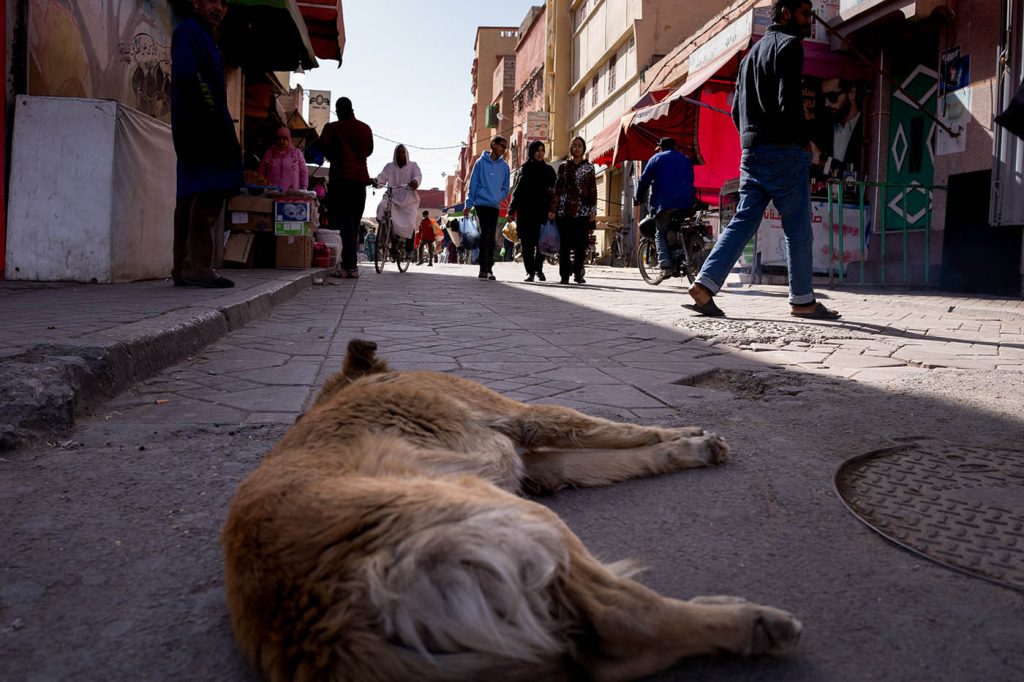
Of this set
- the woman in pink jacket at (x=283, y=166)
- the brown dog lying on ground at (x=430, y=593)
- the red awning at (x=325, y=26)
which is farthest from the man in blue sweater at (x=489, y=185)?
the brown dog lying on ground at (x=430, y=593)

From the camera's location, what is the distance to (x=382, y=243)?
1475cm

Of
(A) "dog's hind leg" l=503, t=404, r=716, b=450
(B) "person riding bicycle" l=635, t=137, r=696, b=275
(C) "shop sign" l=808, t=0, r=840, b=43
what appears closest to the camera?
(A) "dog's hind leg" l=503, t=404, r=716, b=450

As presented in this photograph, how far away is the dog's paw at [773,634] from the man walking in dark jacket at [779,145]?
531cm

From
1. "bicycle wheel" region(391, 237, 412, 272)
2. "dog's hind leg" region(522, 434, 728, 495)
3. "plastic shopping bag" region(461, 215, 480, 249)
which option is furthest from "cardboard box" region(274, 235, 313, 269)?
"plastic shopping bag" region(461, 215, 480, 249)

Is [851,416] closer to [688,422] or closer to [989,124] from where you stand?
[688,422]

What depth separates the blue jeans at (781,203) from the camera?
6.19 meters

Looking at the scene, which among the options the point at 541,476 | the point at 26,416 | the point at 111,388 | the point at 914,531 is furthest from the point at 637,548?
the point at 111,388

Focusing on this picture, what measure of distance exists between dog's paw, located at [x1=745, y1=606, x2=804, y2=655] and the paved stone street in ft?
0.08

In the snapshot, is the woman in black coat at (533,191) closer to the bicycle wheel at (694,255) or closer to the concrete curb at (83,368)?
the bicycle wheel at (694,255)

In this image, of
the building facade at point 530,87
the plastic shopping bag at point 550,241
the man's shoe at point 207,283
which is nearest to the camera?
the man's shoe at point 207,283

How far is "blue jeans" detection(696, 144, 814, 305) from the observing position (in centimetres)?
619

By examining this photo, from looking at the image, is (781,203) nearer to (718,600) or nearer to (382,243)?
(718,600)

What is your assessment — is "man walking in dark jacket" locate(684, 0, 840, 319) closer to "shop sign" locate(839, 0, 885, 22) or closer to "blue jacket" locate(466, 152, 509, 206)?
"shop sign" locate(839, 0, 885, 22)

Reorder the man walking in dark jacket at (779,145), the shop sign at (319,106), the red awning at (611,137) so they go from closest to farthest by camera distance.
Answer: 1. the man walking in dark jacket at (779,145)
2. the red awning at (611,137)
3. the shop sign at (319,106)
